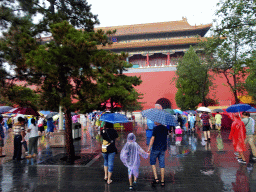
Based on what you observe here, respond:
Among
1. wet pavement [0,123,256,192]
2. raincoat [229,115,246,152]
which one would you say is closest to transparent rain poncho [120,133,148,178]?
wet pavement [0,123,256,192]

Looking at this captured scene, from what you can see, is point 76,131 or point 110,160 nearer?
point 110,160

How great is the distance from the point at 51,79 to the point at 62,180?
2595 mm

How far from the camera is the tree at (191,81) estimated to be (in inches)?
738

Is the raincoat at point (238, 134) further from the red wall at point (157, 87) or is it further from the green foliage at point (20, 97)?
the red wall at point (157, 87)

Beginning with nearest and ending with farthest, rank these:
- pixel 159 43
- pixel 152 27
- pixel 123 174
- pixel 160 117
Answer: pixel 160 117, pixel 123 174, pixel 159 43, pixel 152 27

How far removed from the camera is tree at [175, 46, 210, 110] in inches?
738

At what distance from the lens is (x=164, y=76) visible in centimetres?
2630

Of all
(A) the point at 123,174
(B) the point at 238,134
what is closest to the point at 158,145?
(A) the point at 123,174

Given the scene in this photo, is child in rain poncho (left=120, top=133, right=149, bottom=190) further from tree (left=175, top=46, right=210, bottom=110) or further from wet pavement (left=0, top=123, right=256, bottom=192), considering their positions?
tree (left=175, top=46, right=210, bottom=110)

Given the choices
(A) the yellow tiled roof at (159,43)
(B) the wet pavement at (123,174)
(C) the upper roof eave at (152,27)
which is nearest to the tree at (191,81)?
(A) the yellow tiled roof at (159,43)

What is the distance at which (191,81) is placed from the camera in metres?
20.3

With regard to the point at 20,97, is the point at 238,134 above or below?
below

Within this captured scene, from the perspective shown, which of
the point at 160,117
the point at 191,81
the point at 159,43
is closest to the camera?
the point at 160,117

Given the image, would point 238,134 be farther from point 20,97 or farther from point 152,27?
point 152,27
